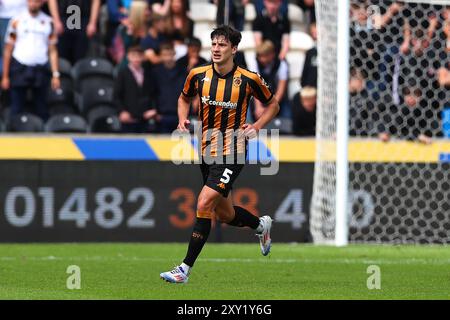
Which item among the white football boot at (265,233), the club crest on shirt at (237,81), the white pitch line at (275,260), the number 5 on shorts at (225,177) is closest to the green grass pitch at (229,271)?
the white pitch line at (275,260)

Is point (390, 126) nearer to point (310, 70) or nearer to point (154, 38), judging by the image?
point (310, 70)

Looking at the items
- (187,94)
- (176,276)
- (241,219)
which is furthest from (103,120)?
(176,276)

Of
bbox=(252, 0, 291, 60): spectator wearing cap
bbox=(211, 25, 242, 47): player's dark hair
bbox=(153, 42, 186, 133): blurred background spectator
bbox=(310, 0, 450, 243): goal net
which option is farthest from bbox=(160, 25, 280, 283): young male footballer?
bbox=(252, 0, 291, 60): spectator wearing cap

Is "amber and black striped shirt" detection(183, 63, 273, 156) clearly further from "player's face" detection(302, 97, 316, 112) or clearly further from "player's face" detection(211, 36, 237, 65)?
"player's face" detection(302, 97, 316, 112)

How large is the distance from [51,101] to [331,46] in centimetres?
391

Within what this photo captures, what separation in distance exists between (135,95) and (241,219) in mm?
5732

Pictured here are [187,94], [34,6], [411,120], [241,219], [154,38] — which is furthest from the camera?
[154,38]

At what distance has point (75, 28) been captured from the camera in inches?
651

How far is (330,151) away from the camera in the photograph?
15.3 metres

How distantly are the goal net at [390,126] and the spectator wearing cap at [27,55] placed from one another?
Answer: 3.73 metres

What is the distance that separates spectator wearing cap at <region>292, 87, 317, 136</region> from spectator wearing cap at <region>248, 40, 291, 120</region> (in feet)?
0.99
